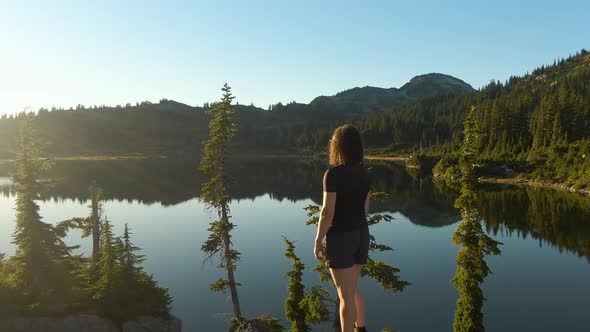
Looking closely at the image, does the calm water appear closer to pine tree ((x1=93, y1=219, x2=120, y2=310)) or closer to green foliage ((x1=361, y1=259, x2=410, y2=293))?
pine tree ((x1=93, y1=219, x2=120, y2=310))

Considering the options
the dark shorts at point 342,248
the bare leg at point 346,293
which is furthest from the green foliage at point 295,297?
the dark shorts at point 342,248

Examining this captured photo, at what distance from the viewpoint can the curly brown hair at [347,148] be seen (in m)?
6.50

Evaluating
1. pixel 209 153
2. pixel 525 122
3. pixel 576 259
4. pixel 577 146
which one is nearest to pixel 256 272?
pixel 209 153

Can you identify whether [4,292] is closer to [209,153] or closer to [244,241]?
[209,153]


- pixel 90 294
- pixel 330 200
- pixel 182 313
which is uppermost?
pixel 330 200

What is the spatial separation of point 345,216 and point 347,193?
357 millimetres

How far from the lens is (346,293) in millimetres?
6555

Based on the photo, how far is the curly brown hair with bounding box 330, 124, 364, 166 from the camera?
650cm

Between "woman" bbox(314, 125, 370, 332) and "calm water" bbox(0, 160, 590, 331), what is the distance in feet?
84.1

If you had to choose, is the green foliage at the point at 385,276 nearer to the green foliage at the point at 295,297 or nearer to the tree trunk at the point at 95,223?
the green foliage at the point at 295,297

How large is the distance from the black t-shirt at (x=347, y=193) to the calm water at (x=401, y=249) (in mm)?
26094

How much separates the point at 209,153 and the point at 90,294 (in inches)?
471

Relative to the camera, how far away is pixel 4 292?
25.3 metres

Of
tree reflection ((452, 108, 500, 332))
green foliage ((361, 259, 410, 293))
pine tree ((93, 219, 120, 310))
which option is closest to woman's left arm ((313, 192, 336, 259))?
A: tree reflection ((452, 108, 500, 332))
